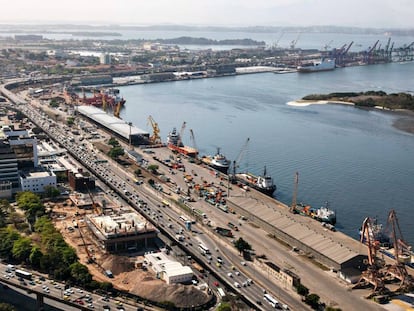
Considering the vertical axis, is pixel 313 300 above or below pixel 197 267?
above

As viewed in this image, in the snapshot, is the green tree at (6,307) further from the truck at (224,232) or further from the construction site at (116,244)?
the truck at (224,232)

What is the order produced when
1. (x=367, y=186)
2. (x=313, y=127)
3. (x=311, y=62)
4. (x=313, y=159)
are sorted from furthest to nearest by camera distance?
(x=311, y=62)
(x=313, y=127)
(x=313, y=159)
(x=367, y=186)

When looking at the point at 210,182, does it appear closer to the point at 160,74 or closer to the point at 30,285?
the point at 30,285

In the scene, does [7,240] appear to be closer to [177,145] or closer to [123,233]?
[123,233]

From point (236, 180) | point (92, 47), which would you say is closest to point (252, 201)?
point (236, 180)

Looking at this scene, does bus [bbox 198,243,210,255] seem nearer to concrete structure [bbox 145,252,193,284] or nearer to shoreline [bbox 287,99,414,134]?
concrete structure [bbox 145,252,193,284]

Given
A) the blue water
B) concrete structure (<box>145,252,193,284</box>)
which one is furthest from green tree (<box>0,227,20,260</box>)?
the blue water

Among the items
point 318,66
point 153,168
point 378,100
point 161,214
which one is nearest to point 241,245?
point 161,214
